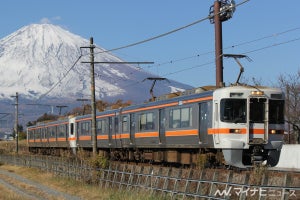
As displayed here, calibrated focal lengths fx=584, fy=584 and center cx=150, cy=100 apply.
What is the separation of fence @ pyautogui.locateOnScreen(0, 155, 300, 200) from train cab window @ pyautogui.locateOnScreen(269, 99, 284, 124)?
10.6 ft

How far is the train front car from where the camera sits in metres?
20.8

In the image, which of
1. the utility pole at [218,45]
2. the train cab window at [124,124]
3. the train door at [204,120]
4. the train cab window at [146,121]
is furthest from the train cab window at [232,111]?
the utility pole at [218,45]

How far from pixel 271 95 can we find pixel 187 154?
4.69 meters

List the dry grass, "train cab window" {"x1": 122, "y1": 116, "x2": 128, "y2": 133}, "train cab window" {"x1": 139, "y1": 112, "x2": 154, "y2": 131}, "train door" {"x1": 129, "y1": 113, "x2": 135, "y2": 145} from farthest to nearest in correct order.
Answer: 1. "train cab window" {"x1": 122, "y1": 116, "x2": 128, "y2": 133}
2. "train door" {"x1": 129, "y1": 113, "x2": 135, "y2": 145}
3. "train cab window" {"x1": 139, "y1": 112, "x2": 154, "y2": 131}
4. the dry grass

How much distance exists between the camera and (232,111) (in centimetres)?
2106

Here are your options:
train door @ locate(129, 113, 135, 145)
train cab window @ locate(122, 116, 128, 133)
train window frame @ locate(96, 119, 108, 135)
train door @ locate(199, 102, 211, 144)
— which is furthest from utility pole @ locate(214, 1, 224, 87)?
train door @ locate(199, 102, 211, 144)

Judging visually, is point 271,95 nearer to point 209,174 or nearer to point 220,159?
point 220,159

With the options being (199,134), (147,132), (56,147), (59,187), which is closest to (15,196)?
(59,187)

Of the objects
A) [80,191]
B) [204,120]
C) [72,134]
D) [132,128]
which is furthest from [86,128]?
[80,191]

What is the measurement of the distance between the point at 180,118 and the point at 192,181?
9.46 m

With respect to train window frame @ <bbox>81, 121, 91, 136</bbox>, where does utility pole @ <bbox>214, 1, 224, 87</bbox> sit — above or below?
above

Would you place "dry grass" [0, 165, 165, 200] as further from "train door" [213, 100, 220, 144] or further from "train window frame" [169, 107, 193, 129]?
"train window frame" [169, 107, 193, 129]

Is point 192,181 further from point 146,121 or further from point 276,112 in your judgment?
point 146,121

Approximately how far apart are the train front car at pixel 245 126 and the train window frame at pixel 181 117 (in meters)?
1.91
